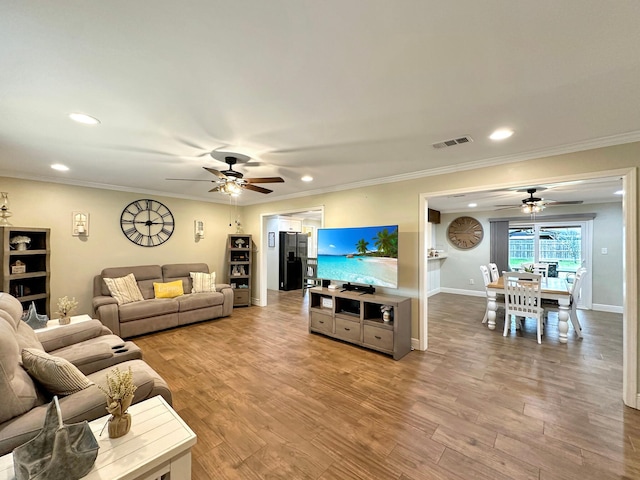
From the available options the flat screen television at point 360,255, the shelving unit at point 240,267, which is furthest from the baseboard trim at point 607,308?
the shelving unit at point 240,267

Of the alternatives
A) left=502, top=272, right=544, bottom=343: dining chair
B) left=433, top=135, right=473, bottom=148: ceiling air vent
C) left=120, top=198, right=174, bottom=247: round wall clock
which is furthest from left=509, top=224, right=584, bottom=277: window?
left=120, top=198, right=174, bottom=247: round wall clock

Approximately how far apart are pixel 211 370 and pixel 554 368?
3.98 meters

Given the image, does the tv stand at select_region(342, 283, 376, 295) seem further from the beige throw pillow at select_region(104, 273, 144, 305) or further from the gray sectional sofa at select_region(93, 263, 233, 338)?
the beige throw pillow at select_region(104, 273, 144, 305)

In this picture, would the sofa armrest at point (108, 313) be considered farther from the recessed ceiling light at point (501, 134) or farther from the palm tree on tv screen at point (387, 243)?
the recessed ceiling light at point (501, 134)

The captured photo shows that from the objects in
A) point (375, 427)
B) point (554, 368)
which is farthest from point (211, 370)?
point (554, 368)

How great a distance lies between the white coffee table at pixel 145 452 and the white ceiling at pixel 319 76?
6.47 feet

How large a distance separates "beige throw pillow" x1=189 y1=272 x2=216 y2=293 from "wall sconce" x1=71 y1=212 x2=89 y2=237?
1839mm

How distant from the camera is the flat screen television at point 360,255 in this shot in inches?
143

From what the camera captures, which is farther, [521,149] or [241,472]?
[521,149]

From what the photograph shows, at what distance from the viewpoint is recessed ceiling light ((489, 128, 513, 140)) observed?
2301mm

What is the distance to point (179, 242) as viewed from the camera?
5.62 meters

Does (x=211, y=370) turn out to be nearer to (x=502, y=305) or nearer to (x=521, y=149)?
(x=521, y=149)

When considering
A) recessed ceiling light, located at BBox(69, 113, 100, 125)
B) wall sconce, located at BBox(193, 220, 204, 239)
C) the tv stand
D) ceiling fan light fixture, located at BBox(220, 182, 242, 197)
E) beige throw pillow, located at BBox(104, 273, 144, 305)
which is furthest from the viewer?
wall sconce, located at BBox(193, 220, 204, 239)

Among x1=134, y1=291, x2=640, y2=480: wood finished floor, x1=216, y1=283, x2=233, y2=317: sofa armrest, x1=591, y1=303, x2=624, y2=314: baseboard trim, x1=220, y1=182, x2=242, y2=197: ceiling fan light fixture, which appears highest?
x1=220, y1=182, x2=242, y2=197: ceiling fan light fixture
